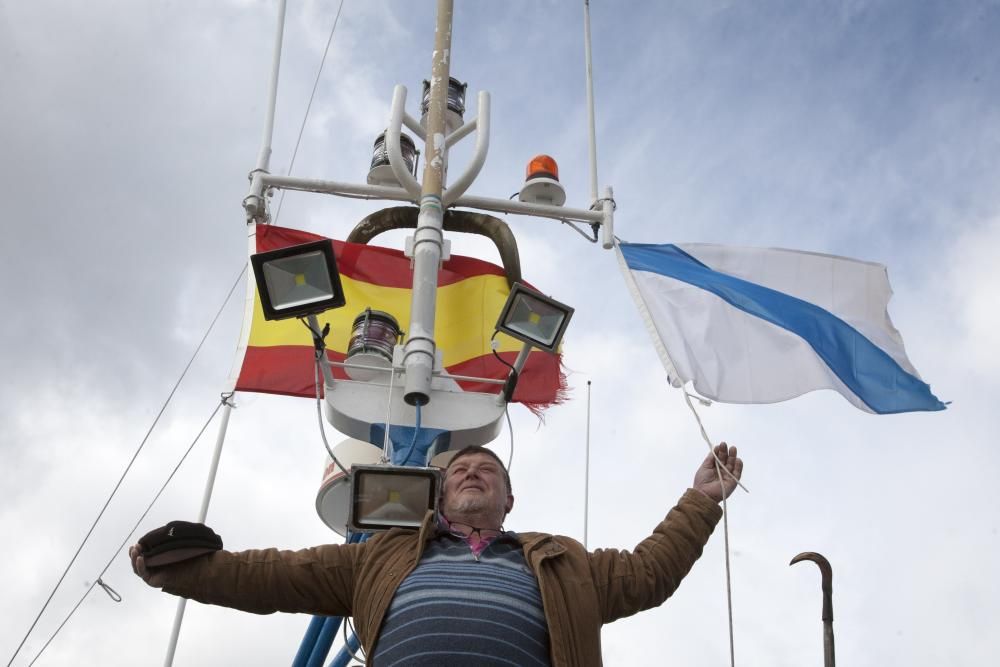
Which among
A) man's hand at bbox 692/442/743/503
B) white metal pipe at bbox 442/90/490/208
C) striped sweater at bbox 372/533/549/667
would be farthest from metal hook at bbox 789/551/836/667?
white metal pipe at bbox 442/90/490/208

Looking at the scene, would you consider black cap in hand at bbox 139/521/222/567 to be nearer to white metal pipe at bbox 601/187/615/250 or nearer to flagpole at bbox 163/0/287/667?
flagpole at bbox 163/0/287/667

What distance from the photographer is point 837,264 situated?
6.11 metres

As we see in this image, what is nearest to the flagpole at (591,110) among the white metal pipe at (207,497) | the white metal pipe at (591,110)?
the white metal pipe at (591,110)

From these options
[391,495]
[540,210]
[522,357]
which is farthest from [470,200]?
[391,495]

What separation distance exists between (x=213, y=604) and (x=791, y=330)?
149 inches

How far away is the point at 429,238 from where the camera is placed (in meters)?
5.05

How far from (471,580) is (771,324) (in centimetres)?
335

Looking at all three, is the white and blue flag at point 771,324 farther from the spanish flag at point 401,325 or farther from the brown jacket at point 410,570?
the brown jacket at point 410,570

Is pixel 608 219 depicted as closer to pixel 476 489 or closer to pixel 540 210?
pixel 540 210

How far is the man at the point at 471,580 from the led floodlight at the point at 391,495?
0.33 ft

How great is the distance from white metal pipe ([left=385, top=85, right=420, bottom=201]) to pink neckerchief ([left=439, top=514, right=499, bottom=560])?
109 inches

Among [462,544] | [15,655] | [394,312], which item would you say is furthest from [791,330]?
[15,655]

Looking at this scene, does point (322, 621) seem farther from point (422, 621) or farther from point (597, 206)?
point (597, 206)

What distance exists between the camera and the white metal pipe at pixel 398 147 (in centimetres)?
533
